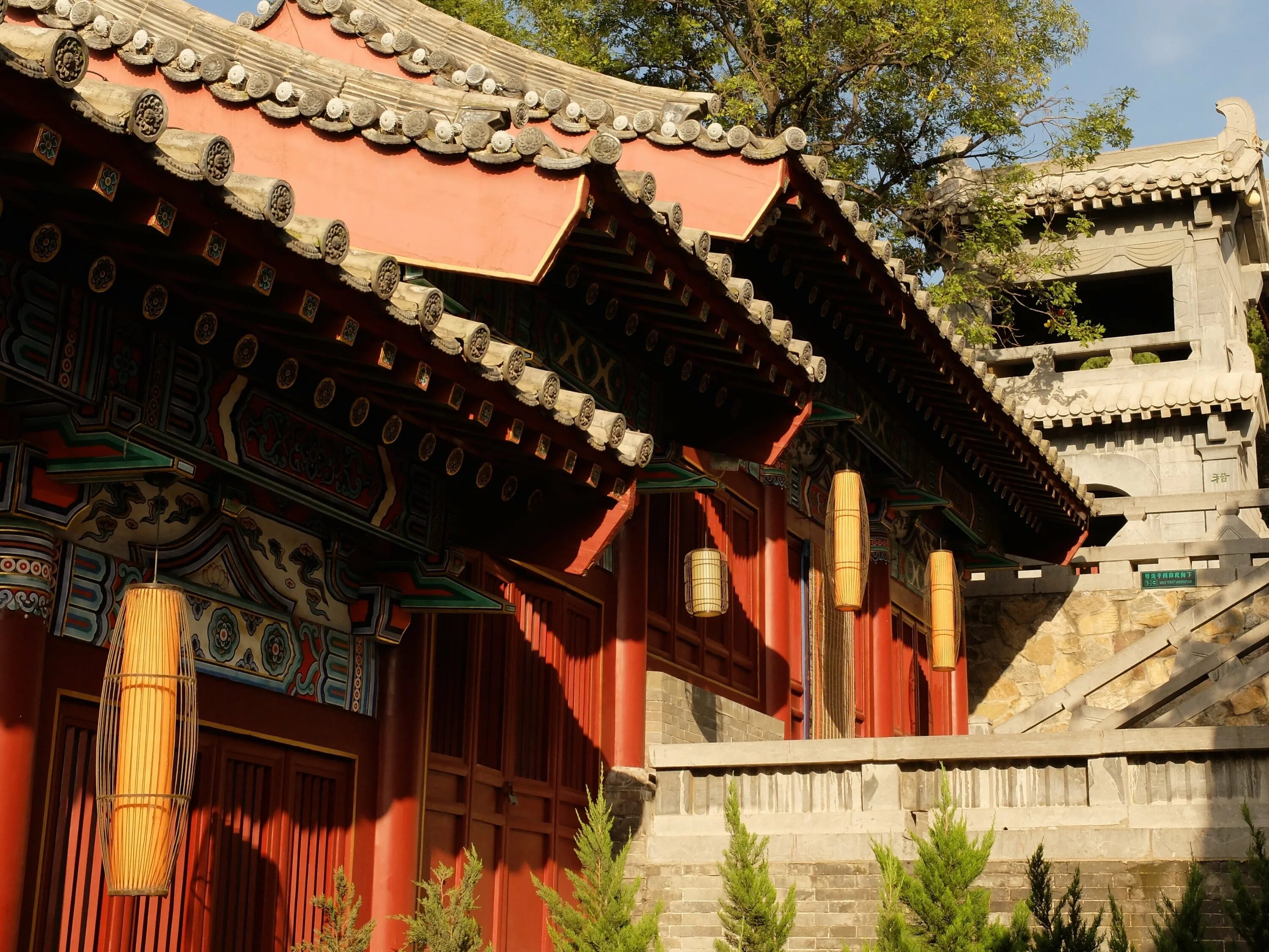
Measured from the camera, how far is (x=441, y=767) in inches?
361

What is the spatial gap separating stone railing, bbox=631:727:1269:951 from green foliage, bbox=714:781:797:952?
1.66m

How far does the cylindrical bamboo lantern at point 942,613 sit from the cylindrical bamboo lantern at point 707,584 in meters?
4.67

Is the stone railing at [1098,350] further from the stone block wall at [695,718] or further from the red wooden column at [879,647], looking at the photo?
the stone block wall at [695,718]

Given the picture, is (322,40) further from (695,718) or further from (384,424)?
(695,718)

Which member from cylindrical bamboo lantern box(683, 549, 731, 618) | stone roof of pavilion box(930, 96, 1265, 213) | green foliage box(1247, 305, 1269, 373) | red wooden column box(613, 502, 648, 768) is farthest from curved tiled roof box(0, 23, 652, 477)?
green foliage box(1247, 305, 1269, 373)

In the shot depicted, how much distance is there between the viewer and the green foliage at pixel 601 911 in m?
8.04

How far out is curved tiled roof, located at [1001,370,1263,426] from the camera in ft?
84.8

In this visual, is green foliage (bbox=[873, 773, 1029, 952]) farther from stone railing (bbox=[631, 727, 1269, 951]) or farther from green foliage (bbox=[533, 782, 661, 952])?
stone railing (bbox=[631, 727, 1269, 951])

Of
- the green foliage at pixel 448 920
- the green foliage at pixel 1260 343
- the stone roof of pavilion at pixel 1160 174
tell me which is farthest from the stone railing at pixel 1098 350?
the green foliage at pixel 448 920

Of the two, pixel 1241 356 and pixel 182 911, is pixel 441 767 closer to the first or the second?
pixel 182 911

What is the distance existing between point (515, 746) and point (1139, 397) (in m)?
18.7

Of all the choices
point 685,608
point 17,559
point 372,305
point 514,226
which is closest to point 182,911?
point 17,559

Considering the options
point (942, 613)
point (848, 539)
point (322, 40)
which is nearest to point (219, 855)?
point (848, 539)

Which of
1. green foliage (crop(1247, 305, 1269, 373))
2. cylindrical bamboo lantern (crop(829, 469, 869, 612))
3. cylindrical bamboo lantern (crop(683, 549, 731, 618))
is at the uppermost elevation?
green foliage (crop(1247, 305, 1269, 373))
